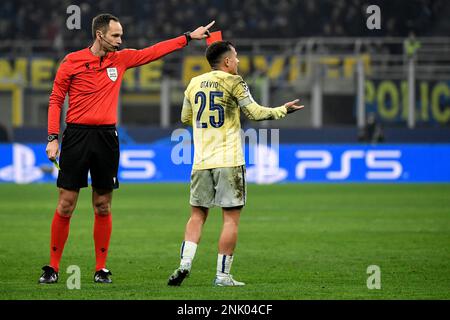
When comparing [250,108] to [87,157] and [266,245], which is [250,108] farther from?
[266,245]

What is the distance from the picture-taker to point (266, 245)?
40.4 feet

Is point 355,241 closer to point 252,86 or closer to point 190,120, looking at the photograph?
point 190,120

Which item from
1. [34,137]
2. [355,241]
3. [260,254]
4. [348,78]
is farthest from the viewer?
[348,78]

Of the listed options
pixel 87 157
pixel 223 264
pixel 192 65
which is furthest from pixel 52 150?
pixel 192 65

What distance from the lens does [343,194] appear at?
A: 819 inches

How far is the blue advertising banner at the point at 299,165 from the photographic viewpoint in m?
24.2

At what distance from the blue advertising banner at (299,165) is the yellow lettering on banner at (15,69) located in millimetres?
5331

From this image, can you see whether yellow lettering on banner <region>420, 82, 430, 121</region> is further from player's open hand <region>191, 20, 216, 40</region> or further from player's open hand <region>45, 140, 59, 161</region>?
player's open hand <region>45, 140, 59, 161</region>

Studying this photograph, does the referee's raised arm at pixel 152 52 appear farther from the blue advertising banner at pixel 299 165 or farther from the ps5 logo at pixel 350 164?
the ps5 logo at pixel 350 164

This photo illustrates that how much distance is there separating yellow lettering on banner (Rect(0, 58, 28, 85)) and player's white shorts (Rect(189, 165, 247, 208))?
21.6 m

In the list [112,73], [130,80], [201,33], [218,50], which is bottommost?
[112,73]

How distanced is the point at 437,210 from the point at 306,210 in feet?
7.01

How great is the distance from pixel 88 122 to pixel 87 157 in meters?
0.29
